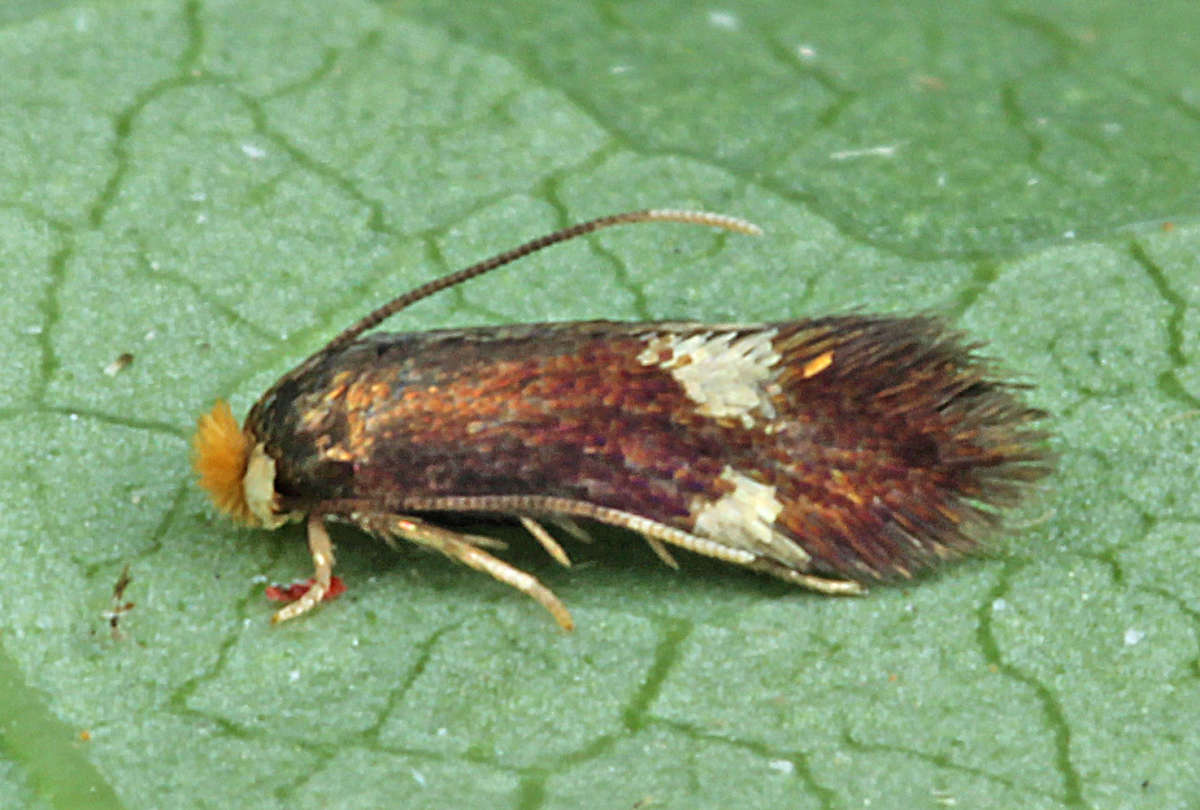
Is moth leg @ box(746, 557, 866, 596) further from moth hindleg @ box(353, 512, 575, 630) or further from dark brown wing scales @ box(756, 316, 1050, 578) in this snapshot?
moth hindleg @ box(353, 512, 575, 630)

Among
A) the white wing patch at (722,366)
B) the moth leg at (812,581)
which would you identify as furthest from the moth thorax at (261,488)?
the moth leg at (812,581)

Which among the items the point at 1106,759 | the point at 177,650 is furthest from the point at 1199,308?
the point at 177,650

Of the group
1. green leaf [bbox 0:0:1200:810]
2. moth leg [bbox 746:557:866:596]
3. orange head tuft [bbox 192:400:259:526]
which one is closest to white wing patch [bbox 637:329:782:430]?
moth leg [bbox 746:557:866:596]

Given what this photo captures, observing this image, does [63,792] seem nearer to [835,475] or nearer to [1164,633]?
[835,475]

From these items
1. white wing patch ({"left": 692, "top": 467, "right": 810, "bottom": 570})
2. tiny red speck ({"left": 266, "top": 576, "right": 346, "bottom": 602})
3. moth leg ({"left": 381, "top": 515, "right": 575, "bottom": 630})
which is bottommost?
tiny red speck ({"left": 266, "top": 576, "right": 346, "bottom": 602})

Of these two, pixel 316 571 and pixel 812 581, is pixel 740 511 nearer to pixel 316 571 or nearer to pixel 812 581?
pixel 812 581

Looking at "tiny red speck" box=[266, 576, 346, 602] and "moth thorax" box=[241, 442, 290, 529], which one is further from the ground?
"moth thorax" box=[241, 442, 290, 529]

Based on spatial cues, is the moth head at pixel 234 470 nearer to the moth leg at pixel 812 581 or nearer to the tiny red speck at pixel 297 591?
the tiny red speck at pixel 297 591

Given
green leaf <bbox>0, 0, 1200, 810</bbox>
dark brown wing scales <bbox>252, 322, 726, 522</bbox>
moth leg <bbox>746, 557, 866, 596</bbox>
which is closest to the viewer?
green leaf <bbox>0, 0, 1200, 810</bbox>
